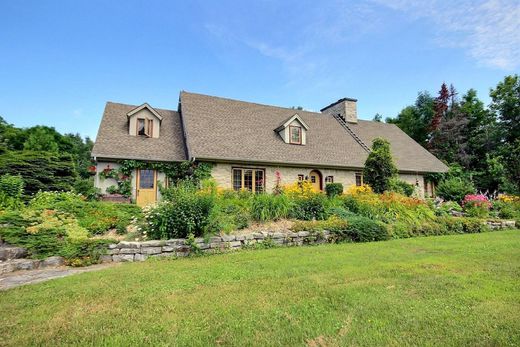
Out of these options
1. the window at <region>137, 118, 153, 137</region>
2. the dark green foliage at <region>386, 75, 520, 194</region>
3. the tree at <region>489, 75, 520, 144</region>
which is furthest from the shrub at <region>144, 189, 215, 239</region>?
the tree at <region>489, 75, 520, 144</region>

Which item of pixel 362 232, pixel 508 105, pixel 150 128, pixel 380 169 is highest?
pixel 508 105

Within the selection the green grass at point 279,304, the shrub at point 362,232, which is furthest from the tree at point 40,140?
the shrub at point 362,232

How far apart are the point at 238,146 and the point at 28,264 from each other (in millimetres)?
11381

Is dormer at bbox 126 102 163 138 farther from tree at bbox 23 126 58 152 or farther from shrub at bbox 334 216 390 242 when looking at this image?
tree at bbox 23 126 58 152

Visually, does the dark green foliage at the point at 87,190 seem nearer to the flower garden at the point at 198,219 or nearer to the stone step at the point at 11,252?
the flower garden at the point at 198,219

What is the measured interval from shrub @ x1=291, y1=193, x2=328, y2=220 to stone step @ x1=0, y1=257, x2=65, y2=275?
242 inches

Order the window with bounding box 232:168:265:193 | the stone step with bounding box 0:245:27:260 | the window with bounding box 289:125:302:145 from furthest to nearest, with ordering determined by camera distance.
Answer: the window with bounding box 289:125:302:145 → the window with bounding box 232:168:265:193 → the stone step with bounding box 0:245:27:260

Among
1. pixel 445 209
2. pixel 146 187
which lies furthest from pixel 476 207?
pixel 146 187

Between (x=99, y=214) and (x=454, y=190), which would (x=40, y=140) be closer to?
(x=99, y=214)

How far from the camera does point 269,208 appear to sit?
8.90m

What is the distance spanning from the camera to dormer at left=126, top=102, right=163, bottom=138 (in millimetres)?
15789

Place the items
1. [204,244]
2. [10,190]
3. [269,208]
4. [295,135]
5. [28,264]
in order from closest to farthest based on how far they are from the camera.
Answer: [28,264], [204,244], [269,208], [10,190], [295,135]

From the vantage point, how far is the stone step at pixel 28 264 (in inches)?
217

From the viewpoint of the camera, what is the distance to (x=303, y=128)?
18531 mm
